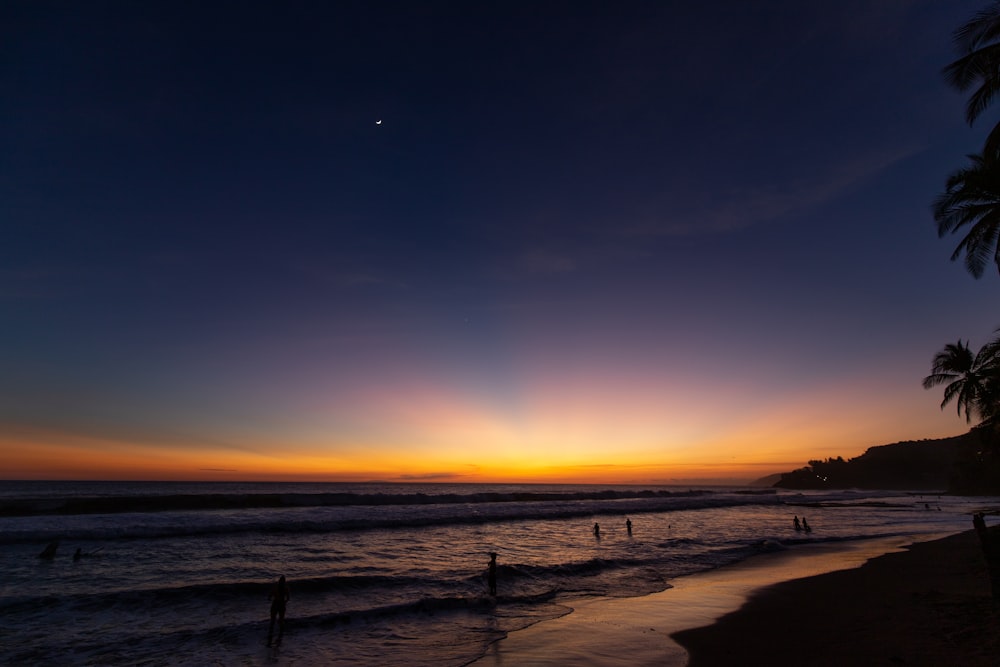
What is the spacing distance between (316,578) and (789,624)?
67.5 feet

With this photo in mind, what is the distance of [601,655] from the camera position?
527 inches

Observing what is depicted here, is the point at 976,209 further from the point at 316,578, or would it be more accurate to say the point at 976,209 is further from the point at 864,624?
the point at 316,578

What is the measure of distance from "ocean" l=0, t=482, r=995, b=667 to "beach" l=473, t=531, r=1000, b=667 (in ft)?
6.88

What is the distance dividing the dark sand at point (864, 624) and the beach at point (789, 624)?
3 centimetres

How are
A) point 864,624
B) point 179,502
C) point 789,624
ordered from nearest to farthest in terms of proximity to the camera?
point 864,624, point 789,624, point 179,502

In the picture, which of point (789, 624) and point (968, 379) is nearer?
point (789, 624)

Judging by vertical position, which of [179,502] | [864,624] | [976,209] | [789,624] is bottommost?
[789,624]

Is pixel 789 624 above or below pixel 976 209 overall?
below

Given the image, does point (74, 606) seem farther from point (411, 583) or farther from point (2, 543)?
point (2, 543)

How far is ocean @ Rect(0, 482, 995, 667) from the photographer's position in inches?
598

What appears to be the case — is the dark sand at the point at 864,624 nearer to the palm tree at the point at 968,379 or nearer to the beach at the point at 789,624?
the beach at the point at 789,624

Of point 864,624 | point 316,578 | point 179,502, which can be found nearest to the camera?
point 864,624

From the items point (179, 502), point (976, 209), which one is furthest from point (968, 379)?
point (179, 502)

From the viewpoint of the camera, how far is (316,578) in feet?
78.9
